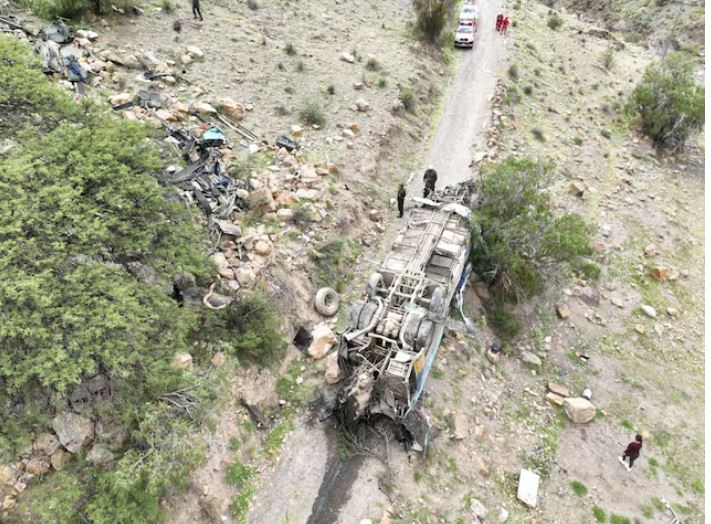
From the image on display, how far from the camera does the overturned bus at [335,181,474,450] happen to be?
1101 centimetres

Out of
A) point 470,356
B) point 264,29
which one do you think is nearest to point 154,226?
point 470,356

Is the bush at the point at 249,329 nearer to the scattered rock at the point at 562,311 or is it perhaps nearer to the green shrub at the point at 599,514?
the green shrub at the point at 599,514

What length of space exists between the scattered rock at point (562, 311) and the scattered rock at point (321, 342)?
28.9ft

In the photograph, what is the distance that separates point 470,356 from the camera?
14.4 metres

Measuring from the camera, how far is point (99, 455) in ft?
30.2

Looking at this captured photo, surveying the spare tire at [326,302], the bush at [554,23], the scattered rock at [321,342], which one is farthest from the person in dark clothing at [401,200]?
the bush at [554,23]

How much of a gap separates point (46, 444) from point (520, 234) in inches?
551

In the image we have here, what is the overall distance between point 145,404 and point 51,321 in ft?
8.37

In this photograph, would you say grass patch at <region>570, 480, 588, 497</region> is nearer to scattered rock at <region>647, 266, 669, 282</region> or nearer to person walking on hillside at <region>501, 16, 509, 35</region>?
scattered rock at <region>647, 266, 669, 282</region>

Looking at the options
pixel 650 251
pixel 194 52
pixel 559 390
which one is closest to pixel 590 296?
pixel 650 251

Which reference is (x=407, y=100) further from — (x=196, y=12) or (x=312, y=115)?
(x=196, y=12)

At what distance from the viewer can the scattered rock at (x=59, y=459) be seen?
904 centimetres

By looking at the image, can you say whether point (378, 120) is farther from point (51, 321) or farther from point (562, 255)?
point (51, 321)

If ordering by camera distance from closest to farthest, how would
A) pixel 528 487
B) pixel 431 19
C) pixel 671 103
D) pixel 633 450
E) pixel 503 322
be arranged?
pixel 528 487 → pixel 633 450 → pixel 503 322 → pixel 671 103 → pixel 431 19
